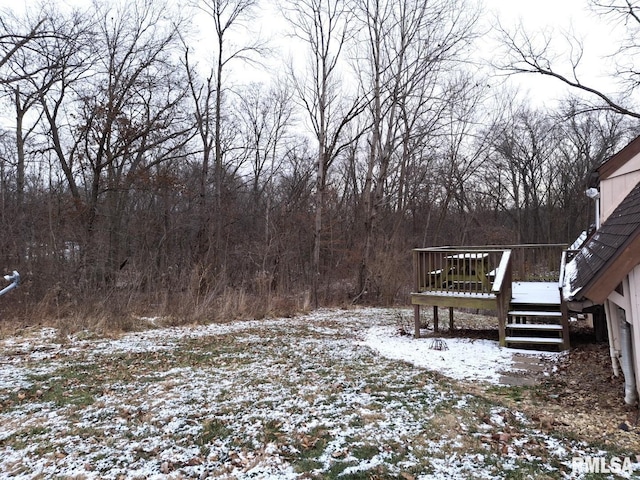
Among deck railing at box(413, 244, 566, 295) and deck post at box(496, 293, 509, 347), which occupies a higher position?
deck railing at box(413, 244, 566, 295)

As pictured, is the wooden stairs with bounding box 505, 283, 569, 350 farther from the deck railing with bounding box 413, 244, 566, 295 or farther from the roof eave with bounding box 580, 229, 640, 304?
the roof eave with bounding box 580, 229, 640, 304

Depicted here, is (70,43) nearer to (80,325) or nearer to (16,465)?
(80,325)

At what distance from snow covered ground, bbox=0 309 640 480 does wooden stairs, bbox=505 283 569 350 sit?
0.43m

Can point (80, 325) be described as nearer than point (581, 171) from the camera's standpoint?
Yes

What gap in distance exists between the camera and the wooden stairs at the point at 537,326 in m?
6.74

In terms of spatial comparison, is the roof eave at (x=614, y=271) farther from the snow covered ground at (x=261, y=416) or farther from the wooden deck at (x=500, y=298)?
the wooden deck at (x=500, y=298)

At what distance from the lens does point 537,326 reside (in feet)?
23.4

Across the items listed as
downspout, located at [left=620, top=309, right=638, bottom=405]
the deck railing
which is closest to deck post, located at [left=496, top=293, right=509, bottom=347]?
the deck railing

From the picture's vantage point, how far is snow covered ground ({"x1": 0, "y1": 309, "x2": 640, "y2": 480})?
317cm

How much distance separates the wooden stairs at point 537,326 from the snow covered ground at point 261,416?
0.43 meters

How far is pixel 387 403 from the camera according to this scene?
440 cm

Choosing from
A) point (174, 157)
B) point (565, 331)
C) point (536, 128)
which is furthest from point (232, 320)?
point (536, 128)

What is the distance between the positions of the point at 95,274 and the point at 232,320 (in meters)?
3.82

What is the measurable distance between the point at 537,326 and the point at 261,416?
213 inches
